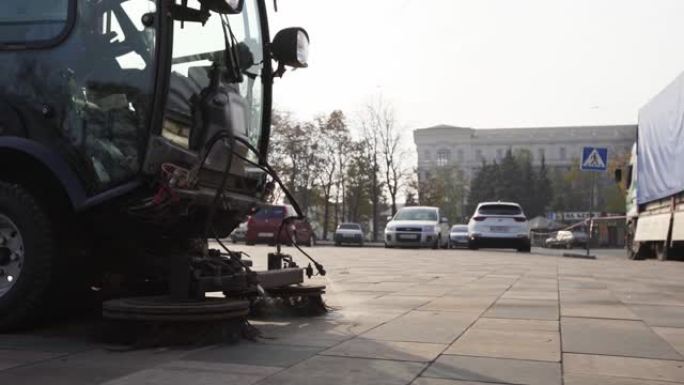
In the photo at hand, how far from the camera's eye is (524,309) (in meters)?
7.16

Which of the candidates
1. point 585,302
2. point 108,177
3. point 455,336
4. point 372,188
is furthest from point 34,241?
point 372,188

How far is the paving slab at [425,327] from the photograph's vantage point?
529 cm

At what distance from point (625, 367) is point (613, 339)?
Answer: 1083 mm

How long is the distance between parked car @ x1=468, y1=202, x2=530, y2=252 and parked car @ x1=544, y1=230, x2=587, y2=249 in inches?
1166

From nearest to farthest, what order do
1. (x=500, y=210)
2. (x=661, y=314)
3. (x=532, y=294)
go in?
1. (x=661, y=314)
2. (x=532, y=294)
3. (x=500, y=210)

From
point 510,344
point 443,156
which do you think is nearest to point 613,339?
point 510,344

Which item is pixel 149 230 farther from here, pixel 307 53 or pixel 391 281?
pixel 391 281

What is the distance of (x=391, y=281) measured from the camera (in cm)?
1066

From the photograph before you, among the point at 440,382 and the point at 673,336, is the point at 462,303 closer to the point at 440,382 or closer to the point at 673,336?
the point at 673,336

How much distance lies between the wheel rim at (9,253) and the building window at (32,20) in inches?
55.2

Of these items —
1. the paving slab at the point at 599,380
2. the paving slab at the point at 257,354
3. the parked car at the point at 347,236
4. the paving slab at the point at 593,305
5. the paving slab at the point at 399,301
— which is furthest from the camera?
the parked car at the point at 347,236

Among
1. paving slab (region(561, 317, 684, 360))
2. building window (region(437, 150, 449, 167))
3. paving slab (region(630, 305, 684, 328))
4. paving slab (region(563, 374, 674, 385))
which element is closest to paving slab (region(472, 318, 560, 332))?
paving slab (region(561, 317, 684, 360))

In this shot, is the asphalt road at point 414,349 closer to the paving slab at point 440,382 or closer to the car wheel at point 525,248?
the paving slab at point 440,382

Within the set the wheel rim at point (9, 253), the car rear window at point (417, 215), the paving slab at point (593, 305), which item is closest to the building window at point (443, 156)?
the car rear window at point (417, 215)
